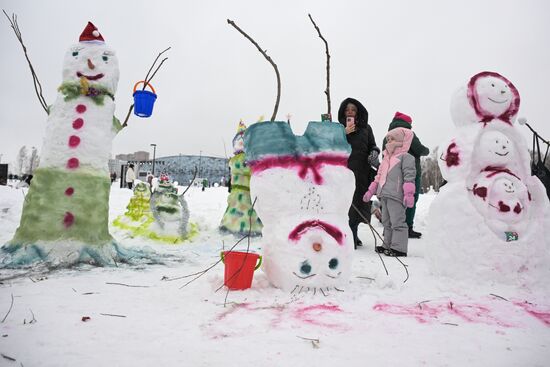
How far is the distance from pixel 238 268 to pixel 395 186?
268 cm

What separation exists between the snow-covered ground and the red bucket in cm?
8

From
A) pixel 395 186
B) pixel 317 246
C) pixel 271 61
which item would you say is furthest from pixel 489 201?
pixel 271 61

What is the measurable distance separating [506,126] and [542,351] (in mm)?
2202

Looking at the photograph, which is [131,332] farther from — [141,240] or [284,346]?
[141,240]

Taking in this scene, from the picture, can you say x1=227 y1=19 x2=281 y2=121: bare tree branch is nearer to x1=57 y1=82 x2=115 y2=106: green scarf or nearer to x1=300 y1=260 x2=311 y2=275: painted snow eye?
x1=300 y1=260 x2=311 y2=275: painted snow eye

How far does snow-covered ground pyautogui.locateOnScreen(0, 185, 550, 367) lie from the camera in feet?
5.22

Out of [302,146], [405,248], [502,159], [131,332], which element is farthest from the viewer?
[405,248]

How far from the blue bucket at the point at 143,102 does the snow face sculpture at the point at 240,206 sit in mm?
2188

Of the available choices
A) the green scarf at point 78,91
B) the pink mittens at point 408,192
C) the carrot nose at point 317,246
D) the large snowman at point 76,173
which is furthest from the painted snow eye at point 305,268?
the green scarf at point 78,91

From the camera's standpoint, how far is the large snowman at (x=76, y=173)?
352 centimetres

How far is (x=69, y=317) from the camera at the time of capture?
6.70ft

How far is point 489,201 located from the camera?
10.2 feet

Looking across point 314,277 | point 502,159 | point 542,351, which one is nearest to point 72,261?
point 314,277

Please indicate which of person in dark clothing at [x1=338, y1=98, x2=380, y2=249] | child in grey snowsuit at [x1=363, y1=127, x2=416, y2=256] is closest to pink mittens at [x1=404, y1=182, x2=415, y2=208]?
child in grey snowsuit at [x1=363, y1=127, x2=416, y2=256]
